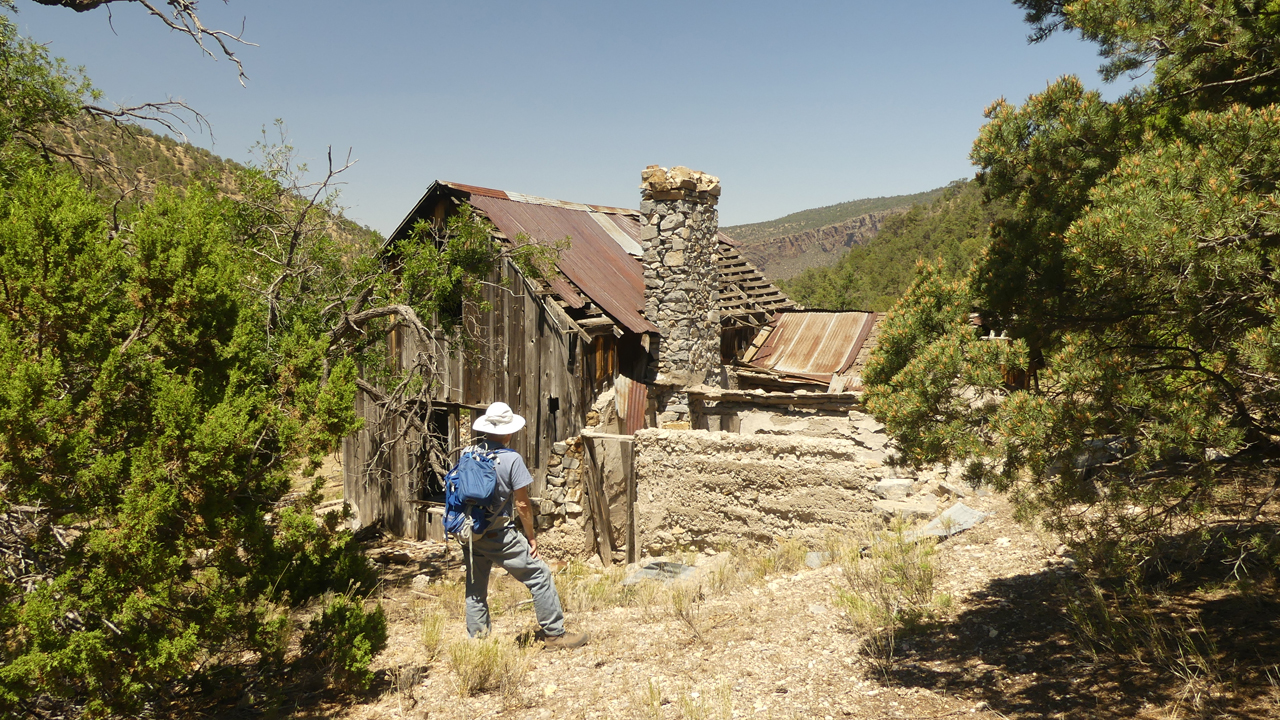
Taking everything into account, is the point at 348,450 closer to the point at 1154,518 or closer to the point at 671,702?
the point at 671,702

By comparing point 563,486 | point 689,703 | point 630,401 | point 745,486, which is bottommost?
point 689,703

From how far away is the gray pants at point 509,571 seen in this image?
5.85m

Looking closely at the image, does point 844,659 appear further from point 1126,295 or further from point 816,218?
point 816,218

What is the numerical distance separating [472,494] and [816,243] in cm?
11440

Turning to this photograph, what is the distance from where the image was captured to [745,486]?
8.43 meters

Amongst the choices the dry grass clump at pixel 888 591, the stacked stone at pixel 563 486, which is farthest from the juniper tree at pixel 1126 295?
the stacked stone at pixel 563 486

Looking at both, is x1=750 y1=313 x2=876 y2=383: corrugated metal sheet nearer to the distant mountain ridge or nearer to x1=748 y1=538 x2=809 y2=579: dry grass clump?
x1=748 y1=538 x2=809 y2=579: dry grass clump

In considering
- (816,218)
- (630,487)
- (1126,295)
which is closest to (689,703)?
(1126,295)

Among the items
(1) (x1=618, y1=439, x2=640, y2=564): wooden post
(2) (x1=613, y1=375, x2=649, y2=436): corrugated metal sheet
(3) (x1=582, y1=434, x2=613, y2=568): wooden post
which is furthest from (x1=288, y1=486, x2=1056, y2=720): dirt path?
(2) (x1=613, y1=375, x2=649, y2=436): corrugated metal sheet

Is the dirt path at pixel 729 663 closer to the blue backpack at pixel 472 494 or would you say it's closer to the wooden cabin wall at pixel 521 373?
the blue backpack at pixel 472 494

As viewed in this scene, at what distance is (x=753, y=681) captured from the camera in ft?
15.8

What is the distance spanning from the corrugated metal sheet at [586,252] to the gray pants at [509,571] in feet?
18.2

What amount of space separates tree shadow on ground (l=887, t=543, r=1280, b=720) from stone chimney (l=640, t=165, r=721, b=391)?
6441mm

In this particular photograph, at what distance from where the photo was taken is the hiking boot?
5.85 metres
